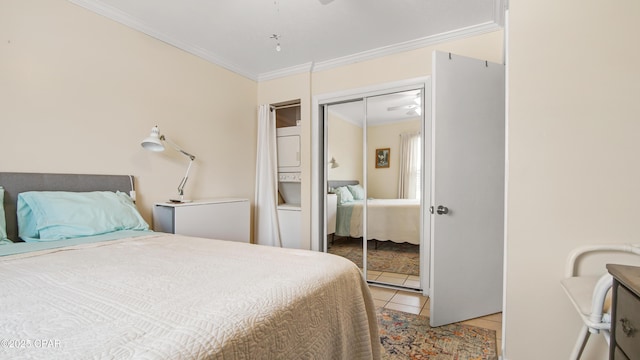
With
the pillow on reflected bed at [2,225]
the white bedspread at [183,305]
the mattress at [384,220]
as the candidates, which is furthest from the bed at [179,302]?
the mattress at [384,220]

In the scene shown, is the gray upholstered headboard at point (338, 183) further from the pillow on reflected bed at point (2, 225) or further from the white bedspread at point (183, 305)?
the pillow on reflected bed at point (2, 225)

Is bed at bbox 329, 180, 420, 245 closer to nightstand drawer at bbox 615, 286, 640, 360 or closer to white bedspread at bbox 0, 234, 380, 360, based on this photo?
white bedspread at bbox 0, 234, 380, 360

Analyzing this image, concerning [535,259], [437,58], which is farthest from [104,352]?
[437,58]

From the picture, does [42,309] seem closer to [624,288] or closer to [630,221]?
[624,288]

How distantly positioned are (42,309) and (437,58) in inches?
96.4

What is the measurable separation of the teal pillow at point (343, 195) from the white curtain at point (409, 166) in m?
0.58

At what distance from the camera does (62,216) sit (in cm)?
171

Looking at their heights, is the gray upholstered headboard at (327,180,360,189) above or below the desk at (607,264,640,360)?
above

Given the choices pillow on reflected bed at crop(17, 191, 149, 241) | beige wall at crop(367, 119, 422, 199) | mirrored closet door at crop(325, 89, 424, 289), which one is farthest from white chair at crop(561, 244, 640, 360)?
pillow on reflected bed at crop(17, 191, 149, 241)

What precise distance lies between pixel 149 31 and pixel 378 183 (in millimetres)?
2638

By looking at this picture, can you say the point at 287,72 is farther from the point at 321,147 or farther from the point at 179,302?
the point at 179,302

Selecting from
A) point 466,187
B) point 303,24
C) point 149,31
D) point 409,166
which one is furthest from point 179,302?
point 149,31

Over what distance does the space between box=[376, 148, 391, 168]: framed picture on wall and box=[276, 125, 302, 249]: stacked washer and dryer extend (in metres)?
1.02

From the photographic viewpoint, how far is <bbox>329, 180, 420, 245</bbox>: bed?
2914 millimetres
